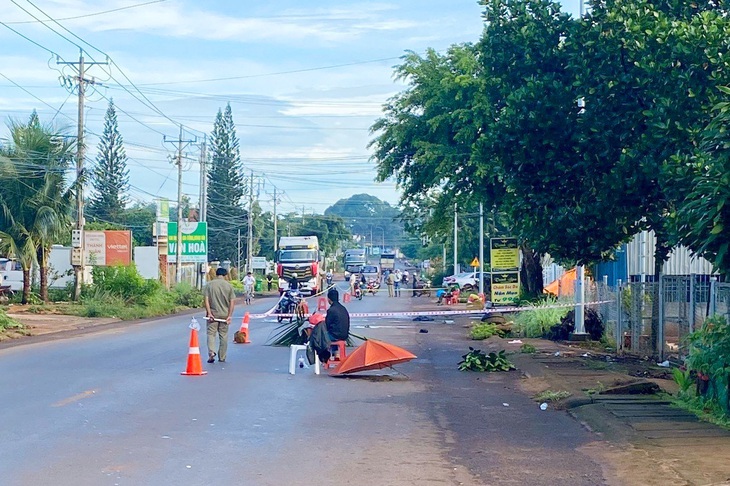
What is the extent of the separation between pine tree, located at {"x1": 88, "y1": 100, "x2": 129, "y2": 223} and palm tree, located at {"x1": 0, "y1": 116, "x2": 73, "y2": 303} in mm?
44422

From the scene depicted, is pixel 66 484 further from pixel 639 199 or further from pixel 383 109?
pixel 383 109

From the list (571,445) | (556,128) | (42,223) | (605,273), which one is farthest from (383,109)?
(571,445)

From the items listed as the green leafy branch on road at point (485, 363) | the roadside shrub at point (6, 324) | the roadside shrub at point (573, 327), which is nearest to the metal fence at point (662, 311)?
the roadside shrub at point (573, 327)

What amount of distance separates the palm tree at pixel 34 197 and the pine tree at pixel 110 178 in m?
44.4

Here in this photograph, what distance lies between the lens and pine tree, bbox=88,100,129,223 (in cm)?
8706

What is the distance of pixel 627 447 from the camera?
991 centimetres

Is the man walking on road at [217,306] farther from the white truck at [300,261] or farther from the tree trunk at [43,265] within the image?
the white truck at [300,261]

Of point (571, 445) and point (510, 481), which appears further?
point (571, 445)

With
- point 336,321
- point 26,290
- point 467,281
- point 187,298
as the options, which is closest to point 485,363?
point 336,321

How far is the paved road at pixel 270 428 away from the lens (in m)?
8.60

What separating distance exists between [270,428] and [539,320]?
16924mm

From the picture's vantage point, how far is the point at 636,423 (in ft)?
36.5

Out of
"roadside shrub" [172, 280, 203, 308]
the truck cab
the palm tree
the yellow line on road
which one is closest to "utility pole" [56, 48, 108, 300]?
the palm tree

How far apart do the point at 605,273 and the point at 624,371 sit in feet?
74.2
